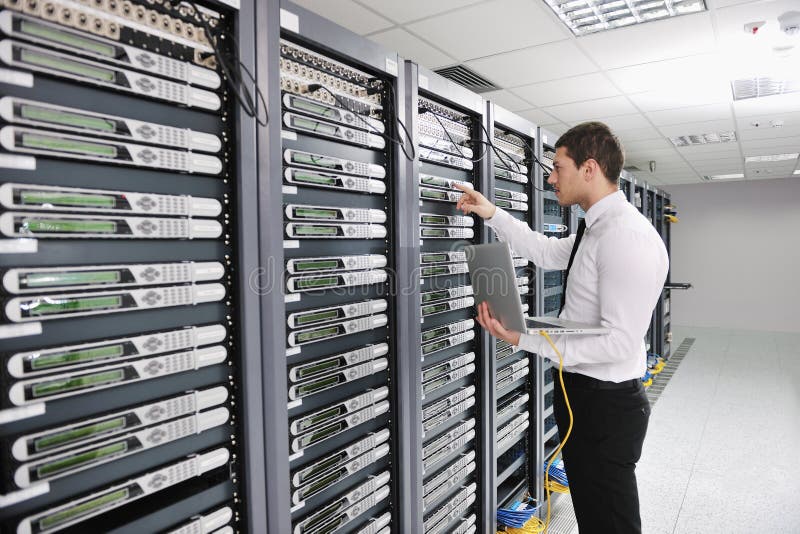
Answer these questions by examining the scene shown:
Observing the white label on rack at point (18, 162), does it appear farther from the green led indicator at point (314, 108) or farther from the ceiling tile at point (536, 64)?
the ceiling tile at point (536, 64)

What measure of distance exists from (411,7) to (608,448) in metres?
2.28

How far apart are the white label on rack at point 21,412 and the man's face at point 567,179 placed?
4.87 ft

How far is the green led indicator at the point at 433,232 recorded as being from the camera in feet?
5.31

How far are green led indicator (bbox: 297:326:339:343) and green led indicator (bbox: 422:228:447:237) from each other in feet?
1.66

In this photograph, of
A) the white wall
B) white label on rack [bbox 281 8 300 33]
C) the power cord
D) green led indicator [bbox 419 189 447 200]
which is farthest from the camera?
the white wall

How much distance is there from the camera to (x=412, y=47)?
3230 mm

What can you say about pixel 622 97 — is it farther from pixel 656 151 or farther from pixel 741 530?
pixel 741 530

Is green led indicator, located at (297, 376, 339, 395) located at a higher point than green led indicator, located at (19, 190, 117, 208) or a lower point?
lower

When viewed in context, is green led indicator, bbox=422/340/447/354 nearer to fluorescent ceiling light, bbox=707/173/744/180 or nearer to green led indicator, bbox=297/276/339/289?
green led indicator, bbox=297/276/339/289

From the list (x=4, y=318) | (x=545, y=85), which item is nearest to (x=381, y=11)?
(x=545, y=85)

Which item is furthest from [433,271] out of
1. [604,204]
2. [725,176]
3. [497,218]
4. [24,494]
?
[725,176]

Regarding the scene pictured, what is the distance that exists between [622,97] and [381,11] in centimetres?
244

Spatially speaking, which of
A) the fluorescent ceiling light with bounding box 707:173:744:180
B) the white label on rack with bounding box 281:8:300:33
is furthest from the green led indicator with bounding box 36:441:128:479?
the fluorescent ceiling light with bounding box 707:173:744:180

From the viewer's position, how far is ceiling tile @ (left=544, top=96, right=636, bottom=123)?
433cm
